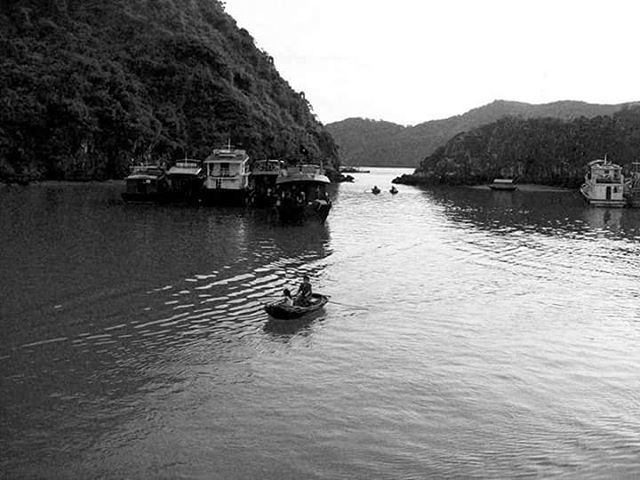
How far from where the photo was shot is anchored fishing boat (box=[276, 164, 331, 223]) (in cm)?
5269

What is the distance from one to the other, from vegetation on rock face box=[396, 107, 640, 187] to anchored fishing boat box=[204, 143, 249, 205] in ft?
285

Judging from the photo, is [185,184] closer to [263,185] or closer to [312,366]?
[263,185]

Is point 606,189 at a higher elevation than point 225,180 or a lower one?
lower

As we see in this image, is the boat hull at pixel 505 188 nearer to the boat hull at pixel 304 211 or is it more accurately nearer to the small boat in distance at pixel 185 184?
the small boat in distance at pixel 185 184

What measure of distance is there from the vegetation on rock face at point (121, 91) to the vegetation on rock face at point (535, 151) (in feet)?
147

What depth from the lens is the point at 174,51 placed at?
124562mm

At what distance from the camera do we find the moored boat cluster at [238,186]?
53125 mm

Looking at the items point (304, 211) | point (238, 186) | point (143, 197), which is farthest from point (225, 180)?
point (304, 211)

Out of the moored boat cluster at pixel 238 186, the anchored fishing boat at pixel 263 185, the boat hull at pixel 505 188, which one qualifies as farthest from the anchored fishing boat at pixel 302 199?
the boat hull at pixel 505 188

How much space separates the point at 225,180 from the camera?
63.9 m

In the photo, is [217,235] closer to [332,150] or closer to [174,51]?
[174,51]

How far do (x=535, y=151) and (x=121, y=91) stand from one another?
9646 centimetres

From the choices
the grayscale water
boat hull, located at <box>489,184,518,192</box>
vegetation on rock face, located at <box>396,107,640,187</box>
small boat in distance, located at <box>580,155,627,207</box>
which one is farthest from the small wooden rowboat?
vegetation on rock face, located at <box>396,107,640,187</box>

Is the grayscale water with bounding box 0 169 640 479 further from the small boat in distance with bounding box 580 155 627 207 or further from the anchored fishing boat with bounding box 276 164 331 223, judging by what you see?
the small boat in distance with bounding box 580 155 627 207
